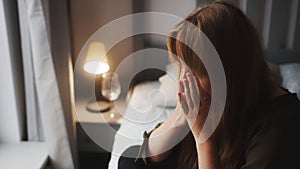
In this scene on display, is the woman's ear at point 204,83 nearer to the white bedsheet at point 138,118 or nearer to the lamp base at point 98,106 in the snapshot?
the white bedsheet at point 138,118

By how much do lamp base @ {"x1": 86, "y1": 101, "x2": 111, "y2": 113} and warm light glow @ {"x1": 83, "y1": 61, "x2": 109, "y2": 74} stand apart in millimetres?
191

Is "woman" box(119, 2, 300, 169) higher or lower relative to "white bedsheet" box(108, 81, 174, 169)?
higher

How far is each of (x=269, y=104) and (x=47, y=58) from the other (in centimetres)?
101

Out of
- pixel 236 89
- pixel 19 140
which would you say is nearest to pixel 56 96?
pixel 19 140

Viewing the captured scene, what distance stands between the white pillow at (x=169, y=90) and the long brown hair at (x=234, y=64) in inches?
29.0

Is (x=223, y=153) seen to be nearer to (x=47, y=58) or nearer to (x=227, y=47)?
(x=227, y=47)

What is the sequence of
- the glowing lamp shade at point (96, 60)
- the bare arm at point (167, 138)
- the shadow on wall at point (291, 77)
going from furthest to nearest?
1. the glowing lamp shade at point (96, 60)
2. the shadow on wall at point (291, 77)
3. the bare arm at point (167, 138)

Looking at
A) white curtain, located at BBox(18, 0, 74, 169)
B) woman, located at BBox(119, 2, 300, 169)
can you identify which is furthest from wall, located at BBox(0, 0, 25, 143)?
woman, located at BBox(119, 2, 300, 169)

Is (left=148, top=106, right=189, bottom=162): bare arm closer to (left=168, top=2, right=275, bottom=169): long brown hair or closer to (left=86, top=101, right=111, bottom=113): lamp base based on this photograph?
(left=168, top=2, right=275, bottom=169): long brown hair

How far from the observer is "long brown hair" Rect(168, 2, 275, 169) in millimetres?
851

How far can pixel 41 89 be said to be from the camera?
1.60 meters

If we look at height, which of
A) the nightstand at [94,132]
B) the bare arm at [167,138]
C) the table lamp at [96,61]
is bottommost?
the nightstand at [94,132]

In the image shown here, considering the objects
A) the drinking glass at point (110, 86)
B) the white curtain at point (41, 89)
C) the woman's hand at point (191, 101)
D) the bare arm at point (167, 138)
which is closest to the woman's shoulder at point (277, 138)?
the woman's hand at point (191, 101)

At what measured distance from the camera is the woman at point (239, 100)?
848 millimetres
